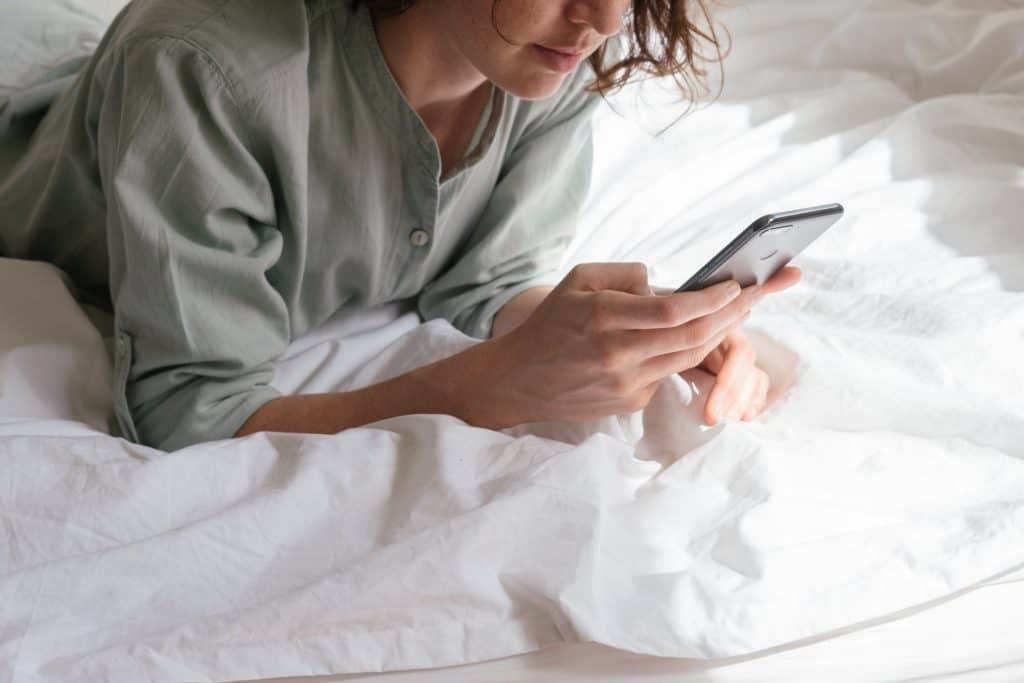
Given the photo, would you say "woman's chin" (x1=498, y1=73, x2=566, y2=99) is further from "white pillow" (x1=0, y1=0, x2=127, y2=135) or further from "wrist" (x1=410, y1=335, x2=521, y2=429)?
"white pillow" (x1=0, y1=0, x2=127, y2=135)

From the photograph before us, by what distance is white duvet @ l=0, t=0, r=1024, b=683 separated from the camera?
713 mm

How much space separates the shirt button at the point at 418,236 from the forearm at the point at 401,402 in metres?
0.16

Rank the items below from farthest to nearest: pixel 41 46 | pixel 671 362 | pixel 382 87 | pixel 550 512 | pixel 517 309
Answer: pixel 41 46
pixel 517 309
pixel 382 87
pixel 671 362
pixel 550 512

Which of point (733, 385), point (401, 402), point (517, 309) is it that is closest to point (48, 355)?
point (401, 402)

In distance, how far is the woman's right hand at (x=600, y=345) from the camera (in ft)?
2.75

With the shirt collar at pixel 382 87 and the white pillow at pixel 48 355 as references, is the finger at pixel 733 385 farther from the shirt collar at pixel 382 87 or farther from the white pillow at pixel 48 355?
the white pillow at pixel 48 355

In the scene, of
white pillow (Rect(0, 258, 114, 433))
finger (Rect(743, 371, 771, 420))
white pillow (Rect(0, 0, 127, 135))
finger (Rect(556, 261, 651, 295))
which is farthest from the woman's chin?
white pillow (Rect(0, 0, 127, 135))

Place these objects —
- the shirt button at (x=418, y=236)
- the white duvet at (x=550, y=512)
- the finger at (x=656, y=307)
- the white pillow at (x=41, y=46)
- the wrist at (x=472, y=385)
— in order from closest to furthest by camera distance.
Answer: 1. the white duvet at (x=550, y=512)
2. the finger at (x=656, y=307)
3. the wrist at (x=472, y=385)
4. the shirt button at (x=418, y=236)
5. the white pillow at (x=41, y=46)

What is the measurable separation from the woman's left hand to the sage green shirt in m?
0.28

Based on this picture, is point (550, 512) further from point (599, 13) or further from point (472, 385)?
point (599, 13)

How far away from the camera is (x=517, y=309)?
118 cm

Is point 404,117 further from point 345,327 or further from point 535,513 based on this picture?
point 535,513

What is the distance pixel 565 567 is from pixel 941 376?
14.6 inches

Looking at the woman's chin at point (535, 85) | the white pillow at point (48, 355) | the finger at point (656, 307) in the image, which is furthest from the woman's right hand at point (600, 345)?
the white pillow at point (48, 355)
